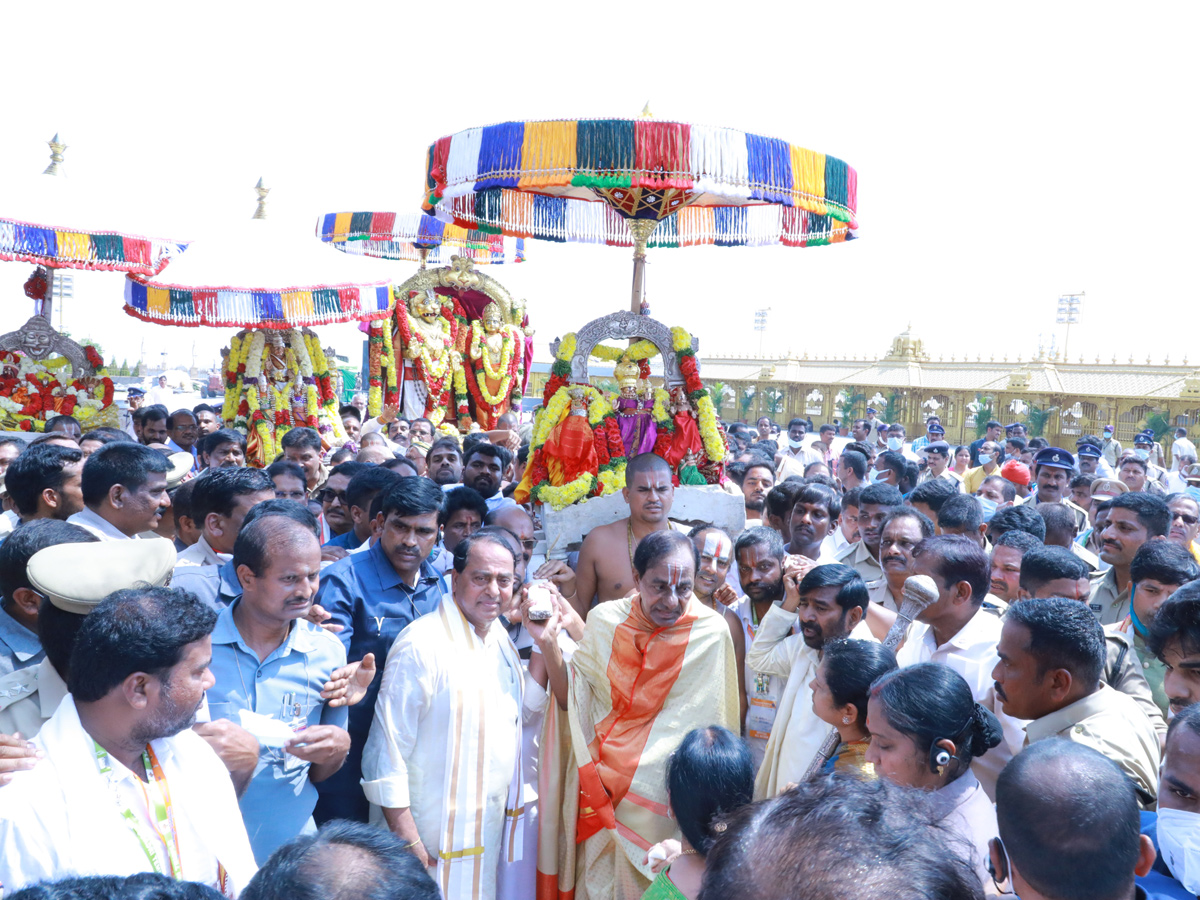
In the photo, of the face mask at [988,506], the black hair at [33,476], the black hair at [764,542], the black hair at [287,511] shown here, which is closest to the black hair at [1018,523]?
the black hair at [764,542]

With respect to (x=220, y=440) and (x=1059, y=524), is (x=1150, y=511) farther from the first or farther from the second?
(x=220, y=440)

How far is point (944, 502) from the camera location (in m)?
5.34

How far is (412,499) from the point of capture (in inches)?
140

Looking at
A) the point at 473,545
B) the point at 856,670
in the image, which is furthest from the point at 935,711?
the point at 473,545

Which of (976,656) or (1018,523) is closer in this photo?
(976,656)

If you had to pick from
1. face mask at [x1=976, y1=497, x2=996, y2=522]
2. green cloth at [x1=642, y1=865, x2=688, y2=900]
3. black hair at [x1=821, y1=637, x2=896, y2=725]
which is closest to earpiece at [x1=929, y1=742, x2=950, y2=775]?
black hair at [x1=821, y1=637, x2=896, y2=725]

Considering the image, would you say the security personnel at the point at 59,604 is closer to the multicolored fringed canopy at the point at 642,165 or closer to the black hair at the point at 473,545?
the black hair at the point at 473,545

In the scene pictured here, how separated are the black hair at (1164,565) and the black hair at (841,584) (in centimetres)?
130

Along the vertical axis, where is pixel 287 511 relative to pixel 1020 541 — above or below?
above

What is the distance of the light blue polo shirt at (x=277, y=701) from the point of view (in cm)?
260

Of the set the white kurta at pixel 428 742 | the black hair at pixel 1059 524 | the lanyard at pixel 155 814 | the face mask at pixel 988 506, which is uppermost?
the black hair at pixel 1059 524

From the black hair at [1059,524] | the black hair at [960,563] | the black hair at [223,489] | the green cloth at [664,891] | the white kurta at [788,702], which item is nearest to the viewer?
the green cloth at [664,891]

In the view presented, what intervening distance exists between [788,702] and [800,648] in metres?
0.22

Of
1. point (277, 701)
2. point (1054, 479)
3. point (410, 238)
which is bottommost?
point (277, 701)
